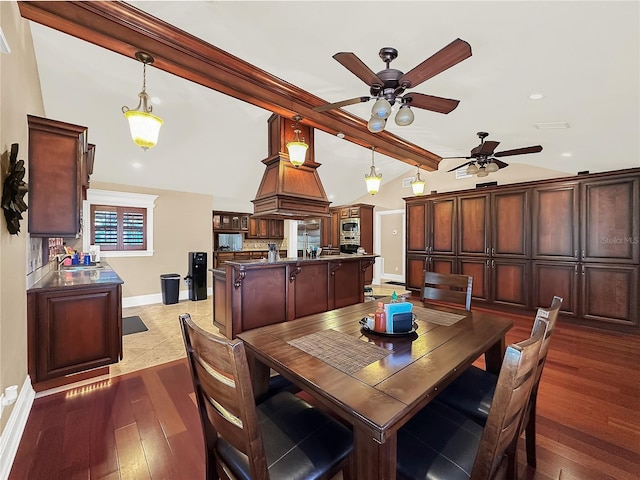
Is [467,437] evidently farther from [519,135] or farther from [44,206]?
[519,135]

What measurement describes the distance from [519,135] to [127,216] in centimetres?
668

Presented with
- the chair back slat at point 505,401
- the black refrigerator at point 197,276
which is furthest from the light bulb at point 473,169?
the black refrigerator at point 197,276

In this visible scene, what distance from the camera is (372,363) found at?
4.07ft

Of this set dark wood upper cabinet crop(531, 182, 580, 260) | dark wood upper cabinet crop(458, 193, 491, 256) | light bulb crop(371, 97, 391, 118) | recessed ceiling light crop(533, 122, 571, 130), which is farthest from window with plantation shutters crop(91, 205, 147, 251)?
dark wood upper cabinet crop(531, 182, 580, 260)

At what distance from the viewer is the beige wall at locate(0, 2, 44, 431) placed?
1.61 m

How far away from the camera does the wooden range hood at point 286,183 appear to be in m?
3.62

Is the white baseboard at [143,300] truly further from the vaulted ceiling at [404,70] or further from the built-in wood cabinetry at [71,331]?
Result: the built-in wood cabinetry at [71,331]

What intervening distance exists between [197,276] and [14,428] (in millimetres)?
4223

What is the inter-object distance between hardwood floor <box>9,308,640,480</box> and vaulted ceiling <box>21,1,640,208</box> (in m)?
2.60

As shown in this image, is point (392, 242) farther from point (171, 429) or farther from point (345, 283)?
point (171, 429)

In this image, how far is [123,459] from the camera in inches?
65.4

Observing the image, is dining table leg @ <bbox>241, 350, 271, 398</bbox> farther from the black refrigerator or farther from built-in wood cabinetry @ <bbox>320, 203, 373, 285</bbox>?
built-in wood cabinetry @ <bbox>320, 203, 373, 285</bbox>

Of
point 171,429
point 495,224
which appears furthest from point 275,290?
point 495,224

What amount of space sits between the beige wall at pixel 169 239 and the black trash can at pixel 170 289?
0.34 metres
